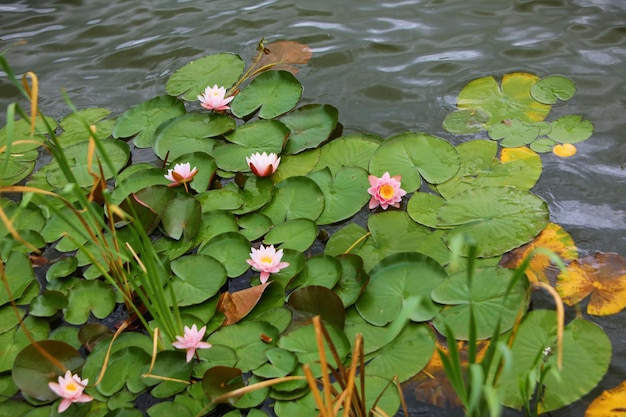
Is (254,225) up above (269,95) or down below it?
below

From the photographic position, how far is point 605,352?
1.67 metres

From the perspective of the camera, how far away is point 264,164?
86.0 inches

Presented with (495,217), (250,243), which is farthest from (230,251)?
(495,217)

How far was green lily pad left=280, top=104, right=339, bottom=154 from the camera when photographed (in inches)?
92.7

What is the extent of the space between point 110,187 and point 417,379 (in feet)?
4.50

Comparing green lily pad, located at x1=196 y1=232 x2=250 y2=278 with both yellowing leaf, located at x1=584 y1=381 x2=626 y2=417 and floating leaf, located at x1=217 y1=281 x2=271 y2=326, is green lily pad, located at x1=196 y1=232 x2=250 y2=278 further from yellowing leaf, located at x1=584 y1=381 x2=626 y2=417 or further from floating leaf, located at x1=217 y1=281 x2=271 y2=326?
yellowing leaf, located at x1=584 y1=381 x2=626 y2=417

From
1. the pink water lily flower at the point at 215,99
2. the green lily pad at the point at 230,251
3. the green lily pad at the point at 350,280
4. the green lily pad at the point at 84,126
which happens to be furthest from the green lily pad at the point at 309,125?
the green lily pad at the point at 84,126

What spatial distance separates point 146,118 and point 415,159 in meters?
1.09

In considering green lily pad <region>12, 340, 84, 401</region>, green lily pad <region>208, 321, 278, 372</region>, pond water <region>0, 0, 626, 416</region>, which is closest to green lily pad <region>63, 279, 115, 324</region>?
green lily pad <region>12, 340, 84, 401</region>

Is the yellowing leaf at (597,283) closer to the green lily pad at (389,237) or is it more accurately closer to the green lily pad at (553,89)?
the green lily pad at (389,237)

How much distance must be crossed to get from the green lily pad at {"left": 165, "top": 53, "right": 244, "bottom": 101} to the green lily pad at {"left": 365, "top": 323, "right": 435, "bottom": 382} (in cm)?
144

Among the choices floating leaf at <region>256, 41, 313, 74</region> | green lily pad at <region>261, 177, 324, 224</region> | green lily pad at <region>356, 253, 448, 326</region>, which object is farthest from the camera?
floating leaf at <region>256, 41, 313, 74</region>

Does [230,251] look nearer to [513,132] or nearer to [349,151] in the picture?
[349,151]

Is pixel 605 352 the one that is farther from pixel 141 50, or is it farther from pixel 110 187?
pixel 141 50
